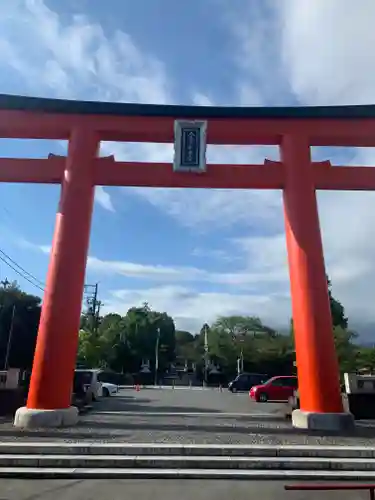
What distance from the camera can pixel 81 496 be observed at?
529cm

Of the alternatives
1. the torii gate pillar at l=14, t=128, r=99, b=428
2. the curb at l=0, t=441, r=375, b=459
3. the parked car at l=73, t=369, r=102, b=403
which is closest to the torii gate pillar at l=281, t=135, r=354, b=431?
the curb at l=0, t=441, r=375, b=459

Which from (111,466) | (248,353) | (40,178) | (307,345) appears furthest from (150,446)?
(248,353)

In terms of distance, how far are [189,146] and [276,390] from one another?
1395cm

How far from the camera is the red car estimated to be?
65.9 feet

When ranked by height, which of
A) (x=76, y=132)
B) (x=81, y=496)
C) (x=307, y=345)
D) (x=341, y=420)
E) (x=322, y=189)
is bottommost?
(x=81, y=496)

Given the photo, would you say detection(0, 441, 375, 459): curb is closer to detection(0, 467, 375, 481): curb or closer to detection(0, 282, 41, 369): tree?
detection(0, 467, 375, 481): curb

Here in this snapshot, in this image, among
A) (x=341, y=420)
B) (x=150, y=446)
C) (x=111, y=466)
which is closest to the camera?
A: (x=111, y=466)

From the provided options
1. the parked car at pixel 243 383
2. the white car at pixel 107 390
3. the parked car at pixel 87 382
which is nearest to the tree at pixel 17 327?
the white car at pixel 107 390

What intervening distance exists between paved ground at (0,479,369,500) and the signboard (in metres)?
7.24

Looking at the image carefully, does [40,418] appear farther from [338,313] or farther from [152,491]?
[338,313]

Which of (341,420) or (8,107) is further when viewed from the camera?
(8,107)

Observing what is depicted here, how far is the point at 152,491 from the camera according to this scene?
5578 millimetres

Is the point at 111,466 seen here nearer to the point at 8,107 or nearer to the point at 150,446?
the point at 150,446

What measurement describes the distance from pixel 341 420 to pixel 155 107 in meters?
8.84
